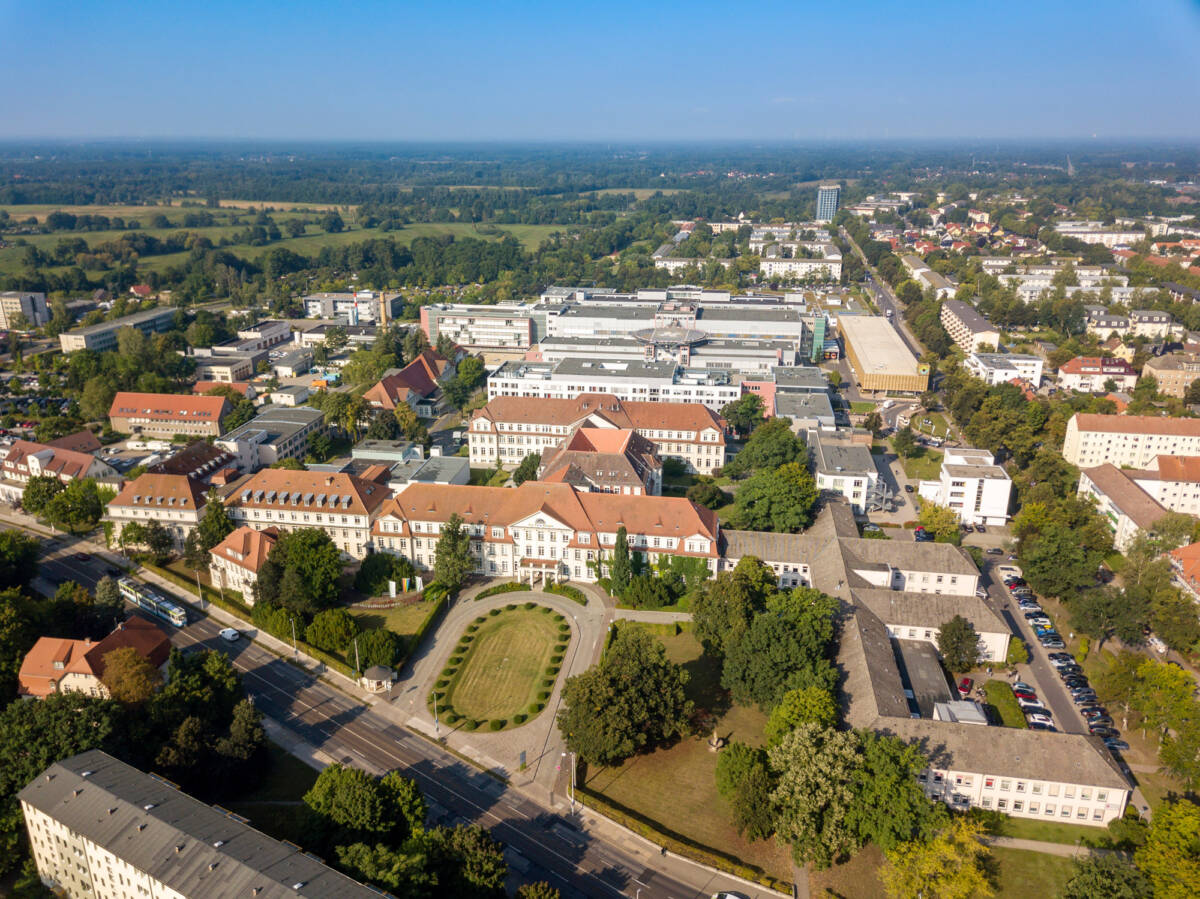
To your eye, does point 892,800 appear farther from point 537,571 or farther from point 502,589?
point 502,589

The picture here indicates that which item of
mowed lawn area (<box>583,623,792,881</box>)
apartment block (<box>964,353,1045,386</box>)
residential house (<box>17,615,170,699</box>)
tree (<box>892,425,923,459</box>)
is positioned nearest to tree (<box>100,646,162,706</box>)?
residential house (<box>17,615,170,699</box>)

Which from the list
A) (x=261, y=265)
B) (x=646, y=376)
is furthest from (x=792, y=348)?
(x=261, y=265)

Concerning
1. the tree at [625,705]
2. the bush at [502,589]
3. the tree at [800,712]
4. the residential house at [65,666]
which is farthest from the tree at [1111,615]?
the residential house at [65,666]

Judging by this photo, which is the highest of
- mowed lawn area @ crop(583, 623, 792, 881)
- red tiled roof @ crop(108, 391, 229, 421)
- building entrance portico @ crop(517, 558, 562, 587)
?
red tiled roof @ crop(108, 391, 229, 421)

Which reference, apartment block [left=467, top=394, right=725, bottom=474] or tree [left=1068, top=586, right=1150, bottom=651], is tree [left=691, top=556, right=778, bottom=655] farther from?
apartment block [left=467, top=394, right=725, bottom=474]

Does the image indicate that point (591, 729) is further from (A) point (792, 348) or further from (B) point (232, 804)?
(A) point (792, 348)
